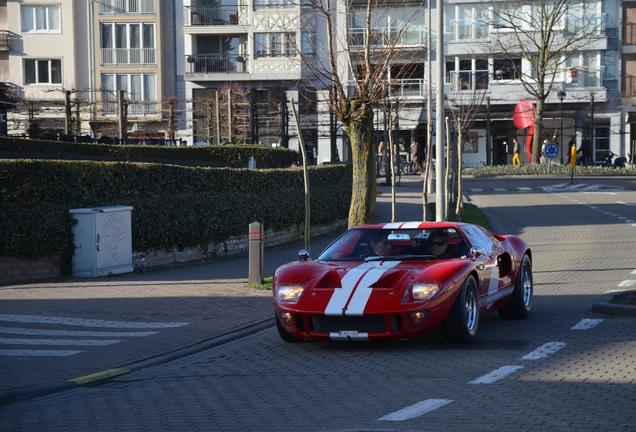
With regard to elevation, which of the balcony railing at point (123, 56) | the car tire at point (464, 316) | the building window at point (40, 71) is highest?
the balcony railing at point (123, 56)

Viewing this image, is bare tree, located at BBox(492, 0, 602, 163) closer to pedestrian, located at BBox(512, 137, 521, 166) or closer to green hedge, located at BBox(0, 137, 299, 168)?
pedestrian, located at BBox(512, 137, 521, 166)

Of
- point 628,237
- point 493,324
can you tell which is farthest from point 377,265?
point 628,237

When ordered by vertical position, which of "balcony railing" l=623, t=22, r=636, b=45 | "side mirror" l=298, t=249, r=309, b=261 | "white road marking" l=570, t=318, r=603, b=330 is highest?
"balcony railing" l=623, t=22, r=636, b=45

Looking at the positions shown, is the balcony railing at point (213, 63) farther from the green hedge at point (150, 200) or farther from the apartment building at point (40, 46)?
the green hedge at point (150, 200)

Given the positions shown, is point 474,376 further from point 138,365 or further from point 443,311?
point 138,365

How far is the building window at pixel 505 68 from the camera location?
199 ft

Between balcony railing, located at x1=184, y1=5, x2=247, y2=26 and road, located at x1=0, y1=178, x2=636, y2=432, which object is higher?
balcony railing, located at x1=184, y1=5, x2=247, y2=26

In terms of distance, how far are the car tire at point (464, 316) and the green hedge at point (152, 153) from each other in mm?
14252

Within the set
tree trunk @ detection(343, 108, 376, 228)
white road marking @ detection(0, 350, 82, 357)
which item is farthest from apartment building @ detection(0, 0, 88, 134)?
white road marking @ detection(0, 350, 82, 357)

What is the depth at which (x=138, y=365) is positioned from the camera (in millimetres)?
10781

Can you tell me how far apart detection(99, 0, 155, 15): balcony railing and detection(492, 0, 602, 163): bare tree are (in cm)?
1976

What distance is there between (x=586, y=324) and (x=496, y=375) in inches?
129

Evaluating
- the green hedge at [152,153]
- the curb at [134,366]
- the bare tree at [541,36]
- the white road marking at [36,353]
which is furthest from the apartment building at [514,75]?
the white road marking at [36,353]

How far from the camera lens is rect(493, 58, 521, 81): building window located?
60.7m
